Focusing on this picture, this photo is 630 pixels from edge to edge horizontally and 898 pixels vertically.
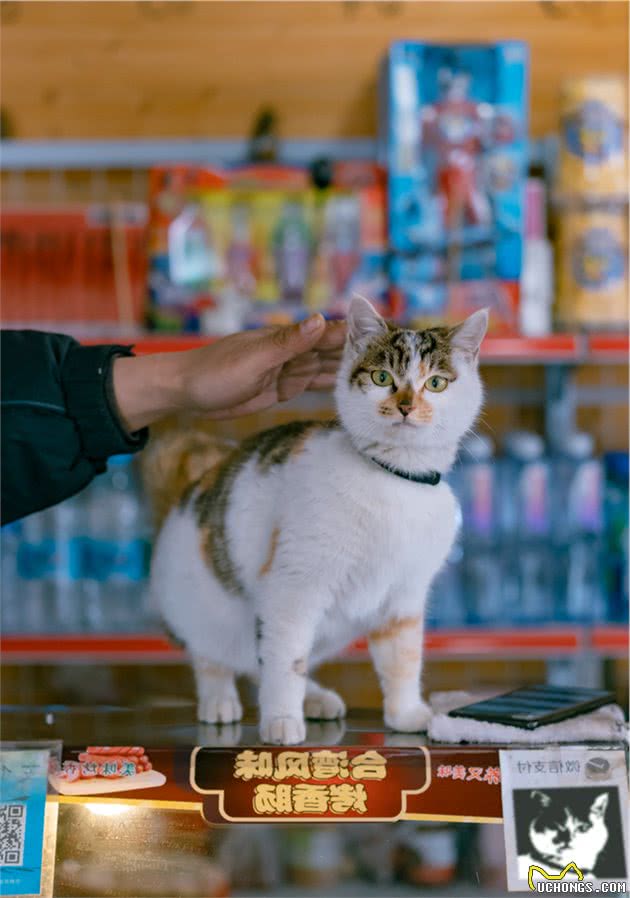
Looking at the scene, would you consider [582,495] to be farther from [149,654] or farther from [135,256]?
[135,256]

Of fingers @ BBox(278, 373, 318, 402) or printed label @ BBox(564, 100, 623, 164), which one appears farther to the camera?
printed label @ BBox(564, 100, 623, 164)

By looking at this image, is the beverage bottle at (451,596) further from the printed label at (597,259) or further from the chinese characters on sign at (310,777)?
the chinese characters on sign at (310,777)

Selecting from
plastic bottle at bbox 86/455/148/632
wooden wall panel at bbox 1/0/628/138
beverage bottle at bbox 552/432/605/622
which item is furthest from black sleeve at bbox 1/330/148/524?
wooden wall panel at bbox 1/0/628/138

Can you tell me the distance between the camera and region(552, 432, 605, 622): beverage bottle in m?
2.64

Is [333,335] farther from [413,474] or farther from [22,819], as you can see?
[22,819]

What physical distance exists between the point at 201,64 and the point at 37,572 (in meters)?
1.54

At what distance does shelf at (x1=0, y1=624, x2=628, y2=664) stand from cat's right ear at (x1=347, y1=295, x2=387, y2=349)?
4.86 ft

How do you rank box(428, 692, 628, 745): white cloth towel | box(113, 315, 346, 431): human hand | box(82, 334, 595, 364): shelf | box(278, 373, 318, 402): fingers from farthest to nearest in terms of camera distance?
box(82, 334, 595, 364): shelf, box(278, 373, 318, 402): fingers, box(113, 315, 346, 431): human hand, box(428, 692, 628, 745): white cloth towel

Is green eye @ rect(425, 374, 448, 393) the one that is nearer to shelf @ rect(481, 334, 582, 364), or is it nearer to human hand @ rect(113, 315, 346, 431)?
human hand @ rect(113, 315, 346, 431)

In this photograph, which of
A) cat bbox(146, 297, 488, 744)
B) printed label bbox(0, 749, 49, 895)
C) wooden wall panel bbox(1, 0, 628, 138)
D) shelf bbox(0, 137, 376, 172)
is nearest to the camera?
printed label bbox(0, 749, 49, 895)

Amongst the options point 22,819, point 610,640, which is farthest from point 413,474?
point 610,640

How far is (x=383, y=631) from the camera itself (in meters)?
1.26

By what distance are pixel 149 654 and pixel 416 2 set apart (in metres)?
2.00

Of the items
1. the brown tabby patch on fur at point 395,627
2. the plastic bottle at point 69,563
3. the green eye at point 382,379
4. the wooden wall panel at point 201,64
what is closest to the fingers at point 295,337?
the green eye at point 382,379
